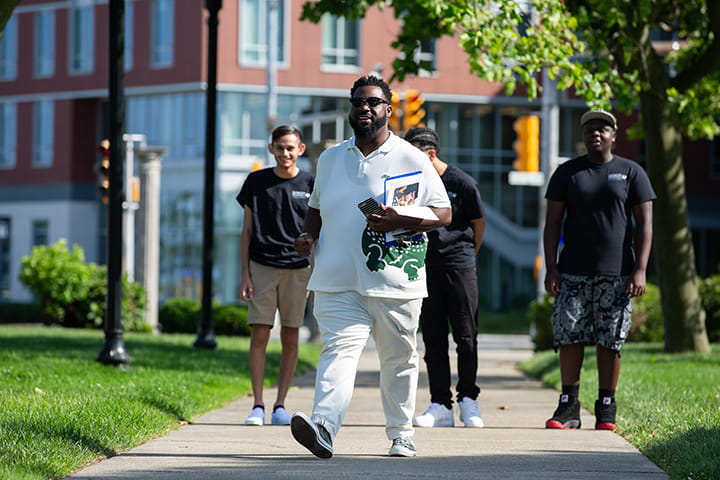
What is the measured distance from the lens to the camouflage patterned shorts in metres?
9.02

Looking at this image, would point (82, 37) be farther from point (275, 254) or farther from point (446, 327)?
point (446, 327)

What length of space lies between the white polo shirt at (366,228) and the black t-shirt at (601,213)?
221cm

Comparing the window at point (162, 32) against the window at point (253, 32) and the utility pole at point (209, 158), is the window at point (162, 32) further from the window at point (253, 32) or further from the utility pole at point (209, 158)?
the utility pole at point (209, 158)

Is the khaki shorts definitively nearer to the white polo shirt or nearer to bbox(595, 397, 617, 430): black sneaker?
bbox(595, 397, 617, 430): black sneaker

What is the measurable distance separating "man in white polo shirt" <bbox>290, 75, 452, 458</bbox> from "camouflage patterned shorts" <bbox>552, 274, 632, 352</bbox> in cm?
228

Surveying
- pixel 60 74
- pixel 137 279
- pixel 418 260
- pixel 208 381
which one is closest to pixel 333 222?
pixel 418 260

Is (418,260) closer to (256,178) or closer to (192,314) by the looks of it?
(256,178)

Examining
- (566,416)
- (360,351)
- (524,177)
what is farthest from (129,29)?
(360,351)

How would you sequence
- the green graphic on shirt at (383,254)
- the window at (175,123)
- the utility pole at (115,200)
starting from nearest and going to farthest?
the green graphic on shirt at (383,254) < the utility pole at (115,200) < the window at (175,123)

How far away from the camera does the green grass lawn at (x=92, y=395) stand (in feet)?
21.9

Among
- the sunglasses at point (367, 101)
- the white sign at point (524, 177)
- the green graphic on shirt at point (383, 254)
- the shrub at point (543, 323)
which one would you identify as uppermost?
the sunglasses at point (367, 101)

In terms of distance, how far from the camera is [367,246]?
6.91m

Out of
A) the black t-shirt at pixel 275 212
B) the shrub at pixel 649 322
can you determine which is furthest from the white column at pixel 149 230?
the black t-shirt at pixel 275 212

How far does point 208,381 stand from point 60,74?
135 ft
